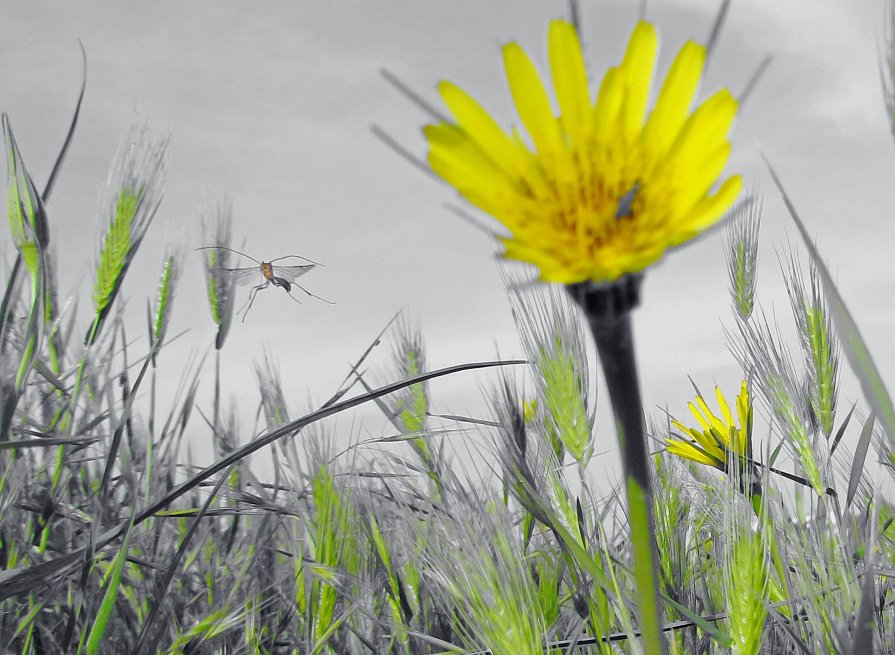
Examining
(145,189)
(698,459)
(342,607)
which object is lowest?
(342,607)

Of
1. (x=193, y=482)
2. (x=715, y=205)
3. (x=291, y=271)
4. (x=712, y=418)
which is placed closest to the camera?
(x=715, y=205)

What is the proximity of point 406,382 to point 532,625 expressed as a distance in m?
0.17

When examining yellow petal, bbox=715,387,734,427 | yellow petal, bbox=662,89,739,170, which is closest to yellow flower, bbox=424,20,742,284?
yellow petal, bbox=662,89,739,170

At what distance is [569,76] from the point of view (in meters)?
0.29

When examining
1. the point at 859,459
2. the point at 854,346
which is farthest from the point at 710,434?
the point at 854,346

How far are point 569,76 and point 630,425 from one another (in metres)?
0.13

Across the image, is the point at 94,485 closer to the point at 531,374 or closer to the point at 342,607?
the point at 342,607

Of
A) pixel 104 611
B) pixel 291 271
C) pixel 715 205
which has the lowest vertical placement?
pixel 104 611

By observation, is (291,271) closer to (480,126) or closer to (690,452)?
(690,452)

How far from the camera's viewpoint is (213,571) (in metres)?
0.91

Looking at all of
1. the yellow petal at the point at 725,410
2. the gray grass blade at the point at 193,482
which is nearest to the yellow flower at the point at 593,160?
the gray grass blade at the point at 193,482

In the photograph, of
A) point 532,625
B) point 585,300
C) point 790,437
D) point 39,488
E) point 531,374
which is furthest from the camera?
point 39,488

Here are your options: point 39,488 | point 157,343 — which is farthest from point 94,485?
point 157,343

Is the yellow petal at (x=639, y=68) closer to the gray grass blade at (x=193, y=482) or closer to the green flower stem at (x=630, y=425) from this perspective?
the green flower stem at (x=630, y=425)
